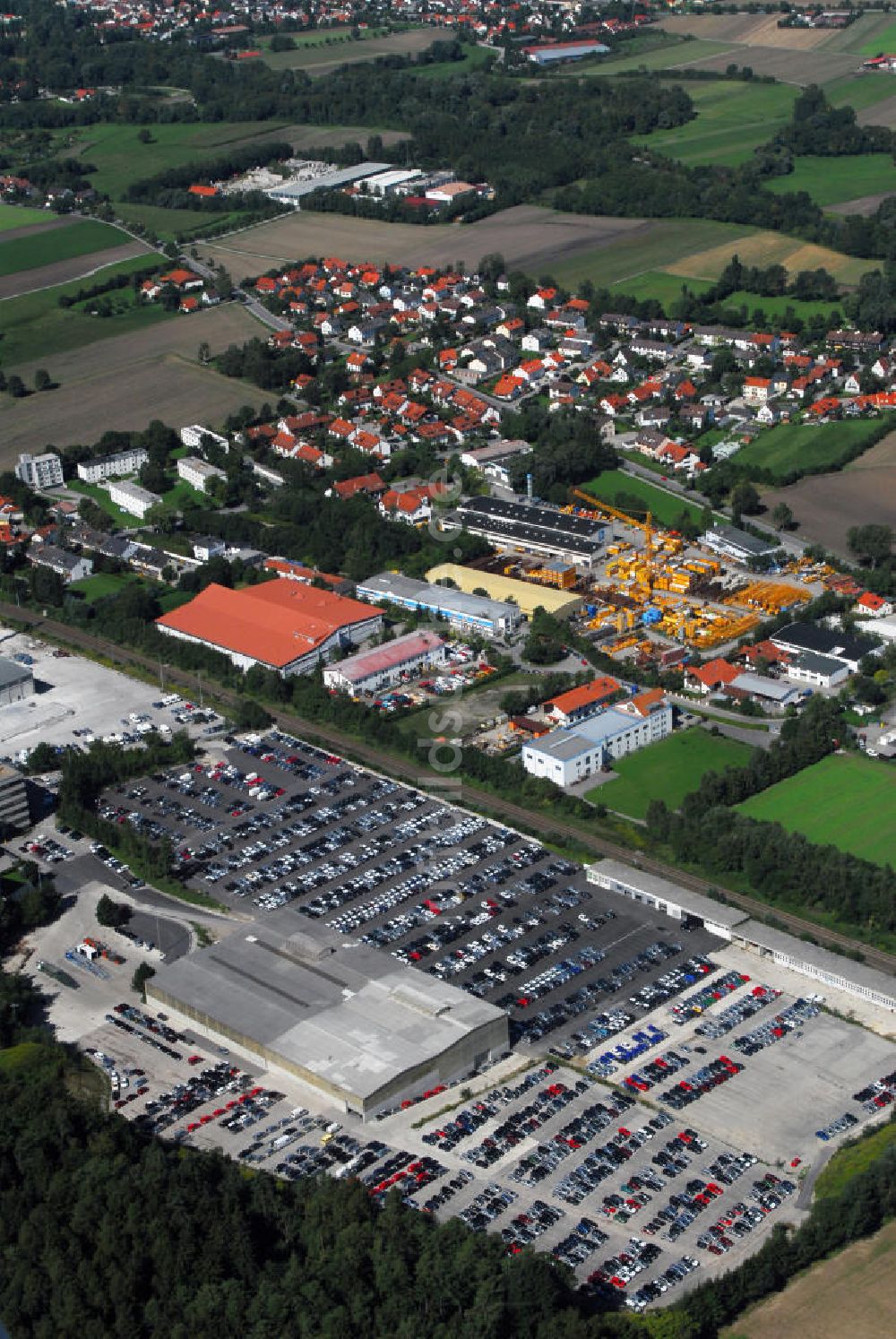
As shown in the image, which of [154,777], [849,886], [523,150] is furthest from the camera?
[523,150]

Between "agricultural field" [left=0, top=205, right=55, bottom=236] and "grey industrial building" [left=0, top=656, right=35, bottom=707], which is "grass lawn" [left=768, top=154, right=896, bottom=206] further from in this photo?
"grey industrial building" [left=0, top=656, right=35, bottom=707]

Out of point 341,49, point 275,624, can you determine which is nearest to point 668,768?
point 275,624

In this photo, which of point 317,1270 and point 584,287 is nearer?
point 317,1270

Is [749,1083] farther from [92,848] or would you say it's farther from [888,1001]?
[92,848]

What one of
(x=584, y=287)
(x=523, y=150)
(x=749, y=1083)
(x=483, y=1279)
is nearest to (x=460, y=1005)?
(x=749, y=1083)

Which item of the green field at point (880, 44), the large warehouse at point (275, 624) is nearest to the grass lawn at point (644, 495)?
the large warehouse at point (275, 624)

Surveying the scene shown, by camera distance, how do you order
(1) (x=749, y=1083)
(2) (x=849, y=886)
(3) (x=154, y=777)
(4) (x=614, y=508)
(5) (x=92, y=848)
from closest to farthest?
(1) (x=749, y=1083) < (2) (x=849, y=886) < (5) (x=92, y=848) < (3) (x=154, y=777) < (4) (x=614, y=508)
